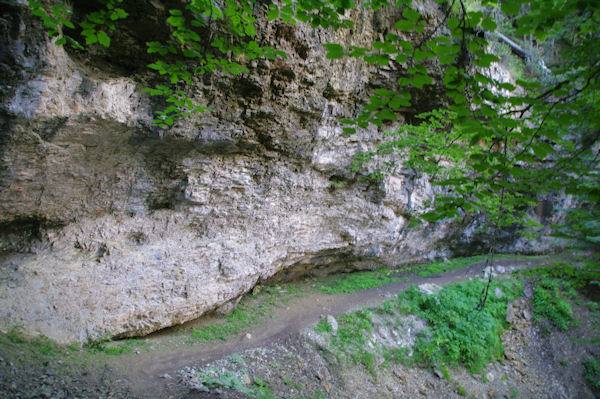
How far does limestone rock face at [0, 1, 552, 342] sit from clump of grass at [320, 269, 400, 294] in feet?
5.26

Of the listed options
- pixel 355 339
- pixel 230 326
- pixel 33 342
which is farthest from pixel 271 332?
pixel 33 342

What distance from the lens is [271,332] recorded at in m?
7.19

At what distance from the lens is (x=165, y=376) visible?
4.65 meters

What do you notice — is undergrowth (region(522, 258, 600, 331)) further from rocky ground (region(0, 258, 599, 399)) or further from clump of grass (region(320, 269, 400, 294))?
clump of grass (region(320, 269, 400, 294))

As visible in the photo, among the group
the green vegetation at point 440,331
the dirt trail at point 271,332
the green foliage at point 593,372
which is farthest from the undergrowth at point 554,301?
the dirt trail at point 271,332

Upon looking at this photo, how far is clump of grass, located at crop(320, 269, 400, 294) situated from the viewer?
9741 mm

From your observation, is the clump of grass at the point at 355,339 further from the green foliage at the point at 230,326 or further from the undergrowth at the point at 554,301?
the undergrowth at the point at 554,301

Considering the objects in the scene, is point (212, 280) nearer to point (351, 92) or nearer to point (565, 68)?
point (351, 92)

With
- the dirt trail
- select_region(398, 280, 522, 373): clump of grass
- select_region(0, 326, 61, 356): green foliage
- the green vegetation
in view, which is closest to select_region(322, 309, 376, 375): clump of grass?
the green vegetation

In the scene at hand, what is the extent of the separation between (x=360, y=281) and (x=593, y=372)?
26.2ft

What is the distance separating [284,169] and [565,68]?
6.29 metres

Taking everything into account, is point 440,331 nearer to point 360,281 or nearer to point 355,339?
point 355,339

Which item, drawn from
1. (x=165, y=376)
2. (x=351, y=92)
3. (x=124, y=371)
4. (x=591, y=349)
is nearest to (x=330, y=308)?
(x=165, y=376)

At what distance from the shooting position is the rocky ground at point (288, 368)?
12.6ft
